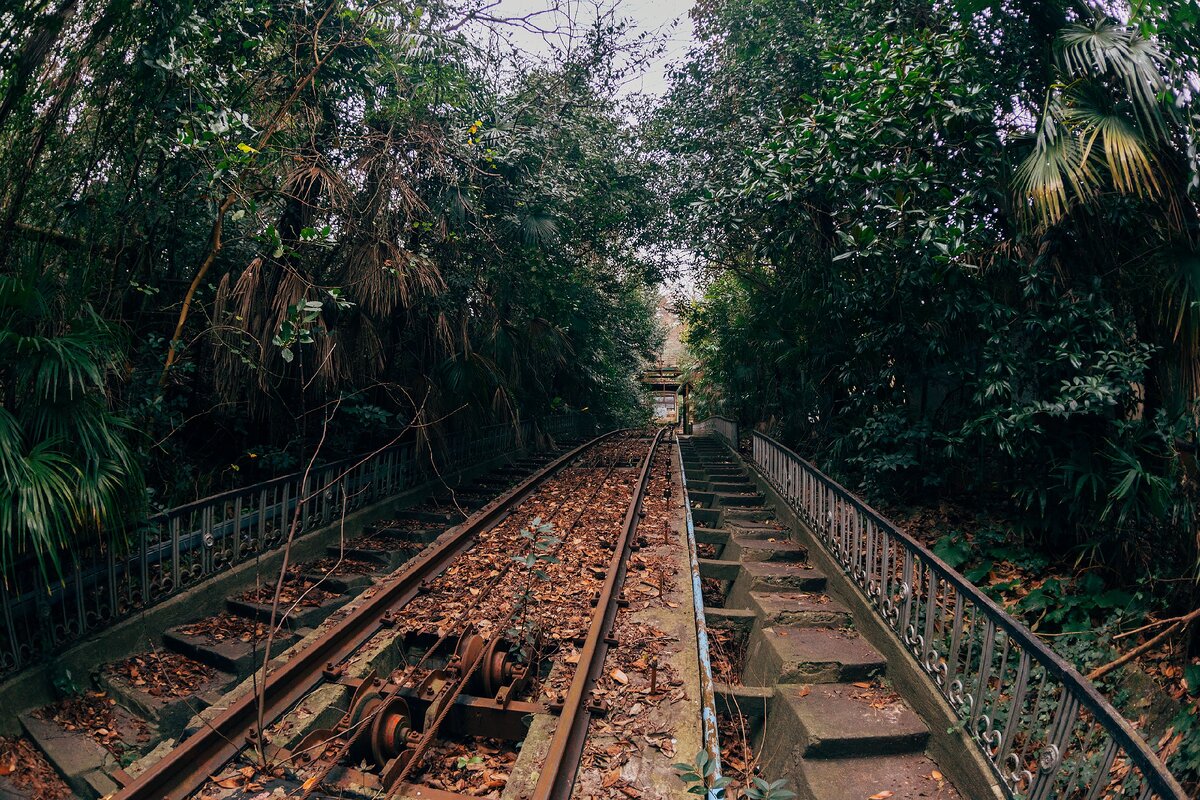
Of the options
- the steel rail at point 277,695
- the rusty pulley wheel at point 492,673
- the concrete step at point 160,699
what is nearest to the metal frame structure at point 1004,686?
the rusty pulley wheel at point 492,673

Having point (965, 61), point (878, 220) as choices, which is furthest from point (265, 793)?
point (965, 61)

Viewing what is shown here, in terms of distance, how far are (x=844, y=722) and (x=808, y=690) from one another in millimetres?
A: 435

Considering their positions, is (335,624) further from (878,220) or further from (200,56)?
(878,220)

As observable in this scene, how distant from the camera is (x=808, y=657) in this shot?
491 centimetres

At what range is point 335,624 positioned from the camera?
4570 mm

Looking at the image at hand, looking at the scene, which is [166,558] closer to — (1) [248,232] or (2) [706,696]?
(1) [248,232]

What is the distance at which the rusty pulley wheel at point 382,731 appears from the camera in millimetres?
3283

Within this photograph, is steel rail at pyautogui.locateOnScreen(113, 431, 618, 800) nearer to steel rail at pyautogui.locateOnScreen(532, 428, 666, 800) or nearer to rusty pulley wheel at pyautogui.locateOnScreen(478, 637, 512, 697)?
rusty pulley wheel at pyautogui.locateOnScreen(478, 637, 512, 697)

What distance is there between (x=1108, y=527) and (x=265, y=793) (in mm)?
6512

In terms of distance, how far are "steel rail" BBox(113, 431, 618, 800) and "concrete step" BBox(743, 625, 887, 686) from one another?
305 centimetres

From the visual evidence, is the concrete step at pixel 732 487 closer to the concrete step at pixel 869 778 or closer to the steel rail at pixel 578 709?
the steel rail at pixel 578 709

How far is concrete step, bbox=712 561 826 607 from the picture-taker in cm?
635

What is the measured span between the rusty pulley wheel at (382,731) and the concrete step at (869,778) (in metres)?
2.46

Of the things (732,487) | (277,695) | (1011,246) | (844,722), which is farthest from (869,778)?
(732,487)
